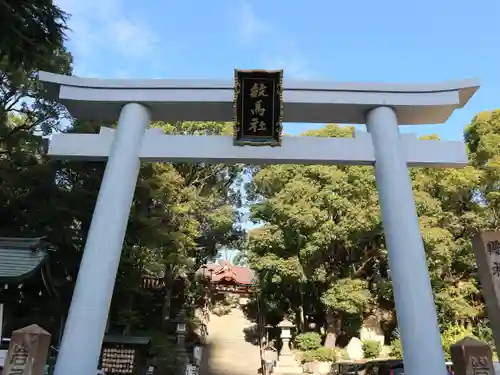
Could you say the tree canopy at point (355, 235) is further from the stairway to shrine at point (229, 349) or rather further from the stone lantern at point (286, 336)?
the stairway to shrine at point (229, 349)

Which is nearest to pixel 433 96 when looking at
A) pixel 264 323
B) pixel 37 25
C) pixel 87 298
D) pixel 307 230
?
pixel 87 298

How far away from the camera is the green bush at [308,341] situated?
58.7 ft

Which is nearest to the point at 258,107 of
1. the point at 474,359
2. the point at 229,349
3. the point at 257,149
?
the point at 257,149

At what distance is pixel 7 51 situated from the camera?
25.6 feet

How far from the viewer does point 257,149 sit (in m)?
6.29

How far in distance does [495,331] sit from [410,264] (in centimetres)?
110

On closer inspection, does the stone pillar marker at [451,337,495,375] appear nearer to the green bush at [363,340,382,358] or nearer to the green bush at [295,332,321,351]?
the green bush at [363,340,382,358]

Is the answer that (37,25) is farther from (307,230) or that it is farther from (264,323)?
(264,323)

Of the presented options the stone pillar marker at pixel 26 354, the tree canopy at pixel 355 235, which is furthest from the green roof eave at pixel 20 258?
the tree canopy at pixel 355 235

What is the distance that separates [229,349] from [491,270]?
1673 centimetres

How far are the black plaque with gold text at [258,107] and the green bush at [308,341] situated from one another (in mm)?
13665

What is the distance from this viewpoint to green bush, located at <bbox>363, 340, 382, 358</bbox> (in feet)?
57.1

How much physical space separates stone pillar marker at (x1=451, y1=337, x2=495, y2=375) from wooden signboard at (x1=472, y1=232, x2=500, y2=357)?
32 centimetres

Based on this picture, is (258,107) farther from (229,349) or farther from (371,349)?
(229,349)
